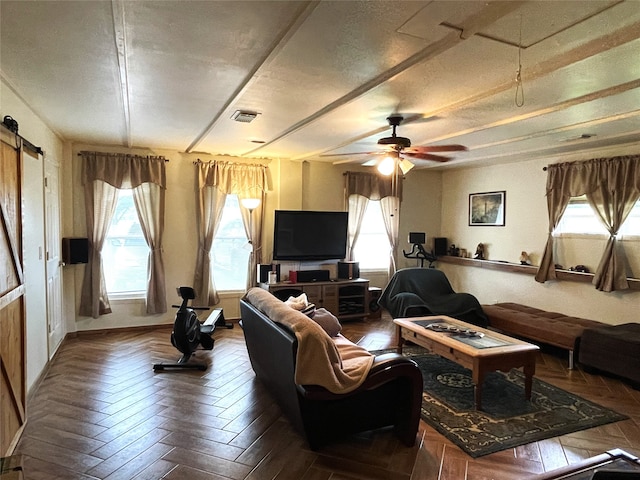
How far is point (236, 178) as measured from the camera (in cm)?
584

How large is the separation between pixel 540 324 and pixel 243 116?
3.86 metres

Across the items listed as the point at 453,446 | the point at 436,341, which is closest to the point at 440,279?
the point at 436,341

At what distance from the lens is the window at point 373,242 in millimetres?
6742

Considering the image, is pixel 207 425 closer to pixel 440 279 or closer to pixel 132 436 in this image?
pixel 132 436

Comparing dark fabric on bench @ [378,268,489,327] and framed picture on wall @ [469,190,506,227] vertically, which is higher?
framed picture on wall @ [469,190,506,227]

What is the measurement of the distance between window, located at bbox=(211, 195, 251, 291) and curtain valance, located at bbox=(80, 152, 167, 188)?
1002 millimetres

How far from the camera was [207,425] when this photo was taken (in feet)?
9.59

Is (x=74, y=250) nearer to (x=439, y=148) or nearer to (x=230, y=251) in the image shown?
(x=230, y=251)

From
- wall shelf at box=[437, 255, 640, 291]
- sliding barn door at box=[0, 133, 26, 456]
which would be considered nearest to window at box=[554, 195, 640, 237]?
wall shelf at box=[437, 255, 640, 291]

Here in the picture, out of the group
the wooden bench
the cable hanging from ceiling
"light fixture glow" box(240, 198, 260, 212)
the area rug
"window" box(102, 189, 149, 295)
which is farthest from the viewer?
"light fixture glow" box(240, 198, 260, 212)

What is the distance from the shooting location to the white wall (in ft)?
15.4

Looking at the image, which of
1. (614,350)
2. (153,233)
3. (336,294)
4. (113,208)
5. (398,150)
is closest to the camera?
(398,150)

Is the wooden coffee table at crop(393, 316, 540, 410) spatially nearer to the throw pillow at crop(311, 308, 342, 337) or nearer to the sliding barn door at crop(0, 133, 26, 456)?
the throw pillow at crop(311, 308, 342, 337)

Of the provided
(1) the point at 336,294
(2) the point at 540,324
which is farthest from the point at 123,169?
(2) the point at 540,324
